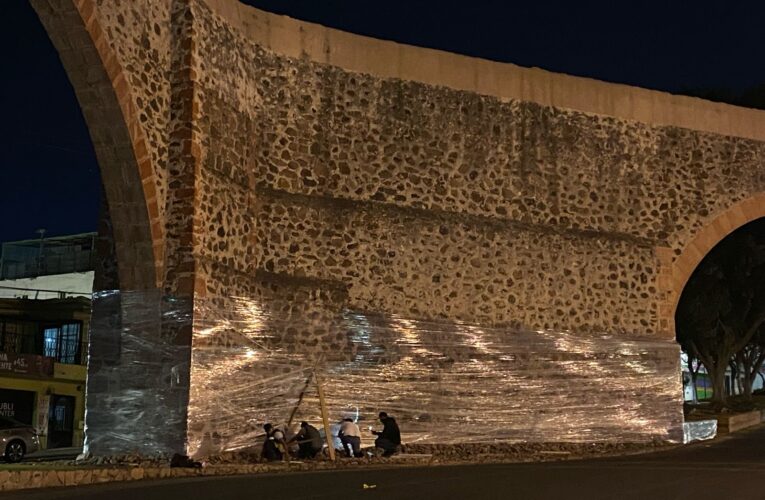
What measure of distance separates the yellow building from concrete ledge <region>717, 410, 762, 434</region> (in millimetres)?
13336

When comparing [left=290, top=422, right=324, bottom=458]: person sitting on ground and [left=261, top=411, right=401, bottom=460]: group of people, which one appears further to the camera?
[left=290, top=422, right=324, bottom=458]: person sitting on ground

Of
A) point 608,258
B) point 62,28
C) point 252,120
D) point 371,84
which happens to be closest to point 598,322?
point 608,258

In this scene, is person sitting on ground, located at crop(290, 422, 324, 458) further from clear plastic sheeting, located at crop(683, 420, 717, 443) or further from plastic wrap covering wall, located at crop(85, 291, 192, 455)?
clear plastic sheeting, located at crop(683, 420, 717, 443)

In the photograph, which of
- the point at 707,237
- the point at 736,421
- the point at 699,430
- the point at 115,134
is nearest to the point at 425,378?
the point at 115,134

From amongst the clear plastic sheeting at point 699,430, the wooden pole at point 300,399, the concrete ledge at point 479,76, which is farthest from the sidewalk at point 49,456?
the clear plastic sheeting at point 699,430

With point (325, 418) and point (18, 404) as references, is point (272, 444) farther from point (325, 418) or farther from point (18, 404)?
point (18, 404)

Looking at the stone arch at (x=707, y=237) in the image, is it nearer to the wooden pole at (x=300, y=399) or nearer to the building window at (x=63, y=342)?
the wooden pole at (x=300, y=399)

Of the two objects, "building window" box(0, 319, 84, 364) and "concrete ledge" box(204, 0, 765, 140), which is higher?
"concrete ledge" box(204, 0, 765, 140)

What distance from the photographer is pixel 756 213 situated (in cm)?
1499

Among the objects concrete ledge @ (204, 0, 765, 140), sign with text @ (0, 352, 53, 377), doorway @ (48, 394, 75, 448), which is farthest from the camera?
doorway @ (48, 394, 75, 448)

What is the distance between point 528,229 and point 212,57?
204 inches

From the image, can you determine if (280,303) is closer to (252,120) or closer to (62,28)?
(252,120)

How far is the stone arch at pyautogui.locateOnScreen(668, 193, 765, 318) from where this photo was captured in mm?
14305

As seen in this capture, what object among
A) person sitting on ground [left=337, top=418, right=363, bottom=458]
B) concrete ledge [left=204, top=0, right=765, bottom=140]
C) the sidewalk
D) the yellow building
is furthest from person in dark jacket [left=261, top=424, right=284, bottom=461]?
the yellow building
